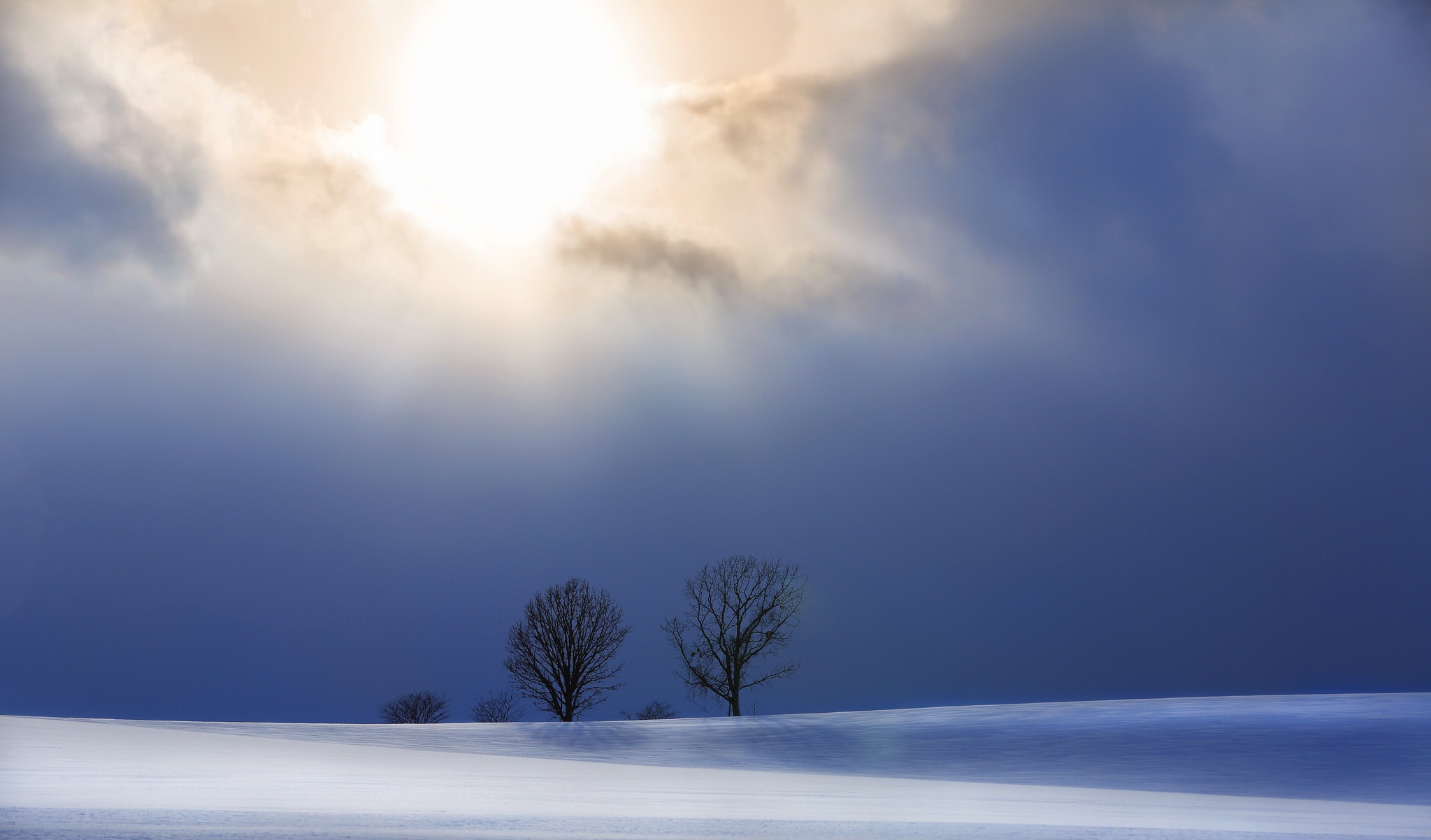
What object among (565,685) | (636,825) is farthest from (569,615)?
(636,825)

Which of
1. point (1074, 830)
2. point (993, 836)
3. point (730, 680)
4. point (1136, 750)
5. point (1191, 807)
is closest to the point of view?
point (993, 836)

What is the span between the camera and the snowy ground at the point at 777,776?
11.2 ft

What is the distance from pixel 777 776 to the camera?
27.7ft

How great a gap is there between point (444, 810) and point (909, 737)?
1314cm

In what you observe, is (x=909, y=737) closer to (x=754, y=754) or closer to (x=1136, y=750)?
(x=754, y=754)

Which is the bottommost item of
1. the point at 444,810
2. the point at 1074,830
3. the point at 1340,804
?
the point at 1340,804

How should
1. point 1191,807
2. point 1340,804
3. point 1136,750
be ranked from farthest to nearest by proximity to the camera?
point 1136,750
point 1340,804
point 1191,807

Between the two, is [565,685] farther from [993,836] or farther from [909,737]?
[993,836]

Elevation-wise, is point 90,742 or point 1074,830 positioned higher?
point 90,742

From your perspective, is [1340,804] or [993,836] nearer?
[993,836]

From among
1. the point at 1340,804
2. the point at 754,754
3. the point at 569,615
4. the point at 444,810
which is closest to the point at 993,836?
the point at 444,810

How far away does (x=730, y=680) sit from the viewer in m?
38.2

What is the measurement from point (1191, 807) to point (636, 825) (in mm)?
4326

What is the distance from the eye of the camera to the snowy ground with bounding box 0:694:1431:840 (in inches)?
134
